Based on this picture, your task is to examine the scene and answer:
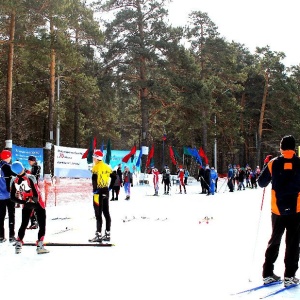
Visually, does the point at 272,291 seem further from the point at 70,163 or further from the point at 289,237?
the point at 70,163

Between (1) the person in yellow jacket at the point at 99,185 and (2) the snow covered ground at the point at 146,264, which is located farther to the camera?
(1) the person in yellow jacket at the point at 99,185

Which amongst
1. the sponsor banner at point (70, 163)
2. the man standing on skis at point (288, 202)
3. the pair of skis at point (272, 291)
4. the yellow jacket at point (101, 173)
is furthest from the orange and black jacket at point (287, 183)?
the sponsor banner at point (70, 163)

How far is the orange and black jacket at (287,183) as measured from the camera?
503 centimetres

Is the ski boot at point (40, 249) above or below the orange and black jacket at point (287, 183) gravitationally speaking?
below

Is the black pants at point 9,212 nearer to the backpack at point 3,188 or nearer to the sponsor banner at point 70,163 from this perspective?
the backpack at point 3,188

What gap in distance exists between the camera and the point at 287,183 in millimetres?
5055

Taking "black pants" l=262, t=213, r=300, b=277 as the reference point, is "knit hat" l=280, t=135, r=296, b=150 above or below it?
above

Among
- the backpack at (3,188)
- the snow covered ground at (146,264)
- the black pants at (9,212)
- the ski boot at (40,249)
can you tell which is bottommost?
the snow covered ground at (146,264)

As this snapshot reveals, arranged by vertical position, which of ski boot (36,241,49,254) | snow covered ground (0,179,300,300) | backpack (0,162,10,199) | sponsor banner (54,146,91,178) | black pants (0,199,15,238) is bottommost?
snow covered ground (0,179,300,300)

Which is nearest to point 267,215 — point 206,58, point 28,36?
point 28,36

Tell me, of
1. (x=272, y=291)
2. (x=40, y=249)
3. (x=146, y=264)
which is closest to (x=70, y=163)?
(x=40, y=249)

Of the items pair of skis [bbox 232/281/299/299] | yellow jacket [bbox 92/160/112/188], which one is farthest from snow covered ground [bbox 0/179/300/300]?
yellow jacket [bbox 92/160/112/188]

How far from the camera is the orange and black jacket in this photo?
16.5ft

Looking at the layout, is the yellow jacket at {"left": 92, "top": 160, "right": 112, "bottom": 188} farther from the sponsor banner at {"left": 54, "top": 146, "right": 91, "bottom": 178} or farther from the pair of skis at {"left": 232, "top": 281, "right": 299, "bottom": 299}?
the sponsor banner at {"left": 54, "top": 146, "right": 91, "bottom": 178}
